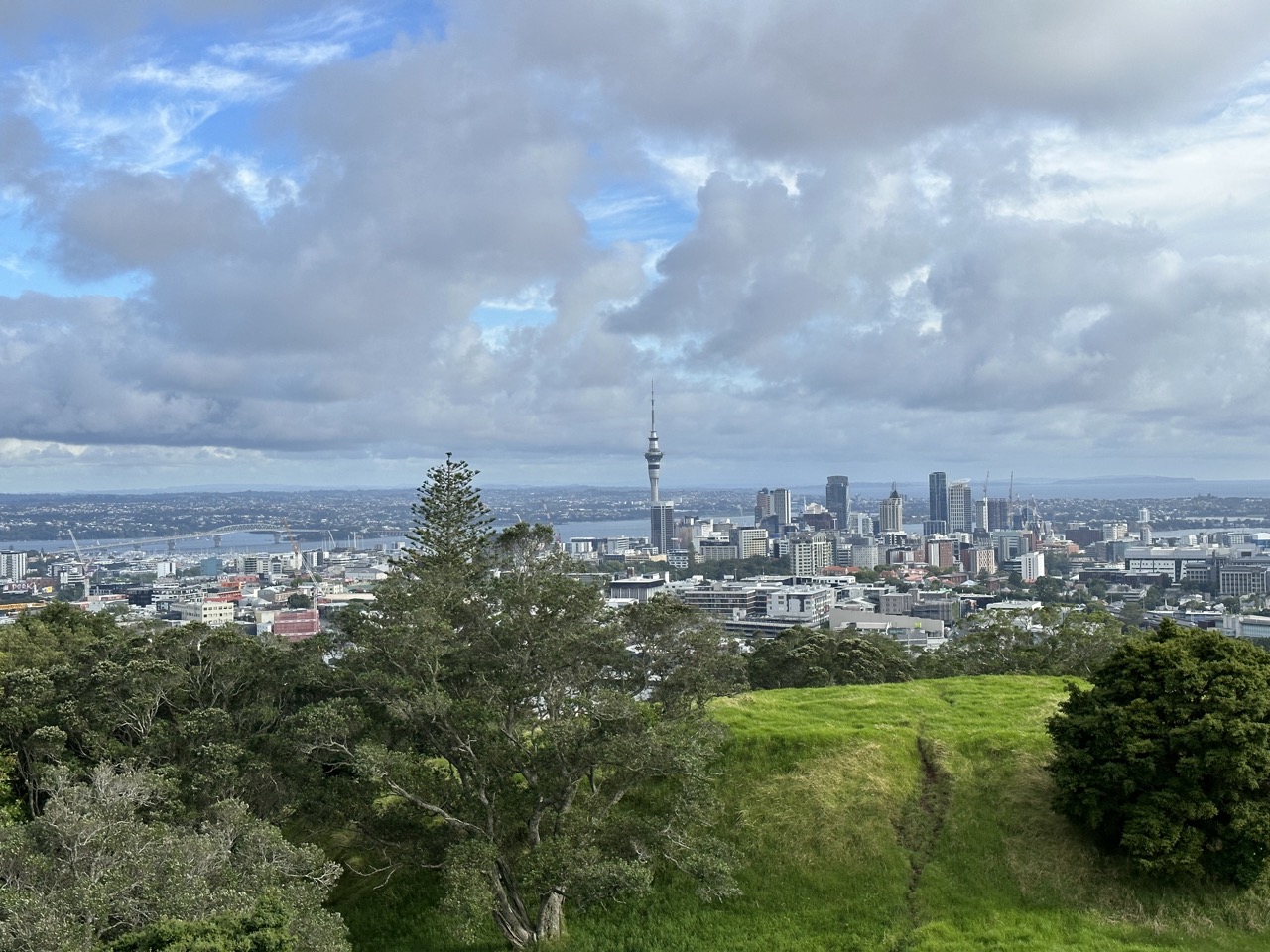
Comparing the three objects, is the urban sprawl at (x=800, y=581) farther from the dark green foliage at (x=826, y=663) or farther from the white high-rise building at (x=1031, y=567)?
the dark green foliage at (x=826, y=663)

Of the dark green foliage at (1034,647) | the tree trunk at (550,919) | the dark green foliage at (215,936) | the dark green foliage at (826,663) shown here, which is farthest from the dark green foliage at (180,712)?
the dark green foliage at (826,663)

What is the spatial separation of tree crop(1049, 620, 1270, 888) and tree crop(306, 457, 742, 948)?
20.4ft

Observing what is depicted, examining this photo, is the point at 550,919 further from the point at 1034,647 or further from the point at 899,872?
the point at 1034,647

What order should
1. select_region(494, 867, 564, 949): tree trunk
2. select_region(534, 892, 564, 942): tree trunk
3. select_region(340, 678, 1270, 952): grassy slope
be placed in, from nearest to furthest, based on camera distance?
select_region(340, 678, 1270, 952): grassy slope
select_region(494, 867, 564, 949): tree trunk
select_region(534, 892, 564, 942): tree trunk

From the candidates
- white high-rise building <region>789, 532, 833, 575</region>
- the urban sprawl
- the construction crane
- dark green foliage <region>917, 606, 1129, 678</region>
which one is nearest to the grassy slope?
dark green foliage <region>917, 606, 1129, 678</region>

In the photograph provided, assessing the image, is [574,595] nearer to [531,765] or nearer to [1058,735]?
[531,765]

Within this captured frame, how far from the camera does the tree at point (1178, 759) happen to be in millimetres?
15945

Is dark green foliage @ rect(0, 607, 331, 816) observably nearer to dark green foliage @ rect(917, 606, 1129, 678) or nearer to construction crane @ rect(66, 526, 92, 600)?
dark green foliage @ rect(917, 606, 1129, 678)

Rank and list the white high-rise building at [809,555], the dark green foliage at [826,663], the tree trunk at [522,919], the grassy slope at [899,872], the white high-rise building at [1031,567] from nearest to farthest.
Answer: the grassy slope at [899,872] < the tree trunk at [522,919] < the dark green foliage at [826,663] < the white high-rise building at [1031,567] < the white high-rise building at [809,555]

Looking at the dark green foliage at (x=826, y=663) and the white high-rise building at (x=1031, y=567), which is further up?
the dark green foliage at (x=826, y=663)

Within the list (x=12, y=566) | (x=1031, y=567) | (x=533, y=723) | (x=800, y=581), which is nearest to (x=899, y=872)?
(x=533, y=723)

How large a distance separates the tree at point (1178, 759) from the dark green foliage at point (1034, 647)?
38.6 feet

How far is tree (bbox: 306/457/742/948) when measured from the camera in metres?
16.4

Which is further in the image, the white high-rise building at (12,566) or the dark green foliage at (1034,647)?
the white high-rise building at (12,566)
